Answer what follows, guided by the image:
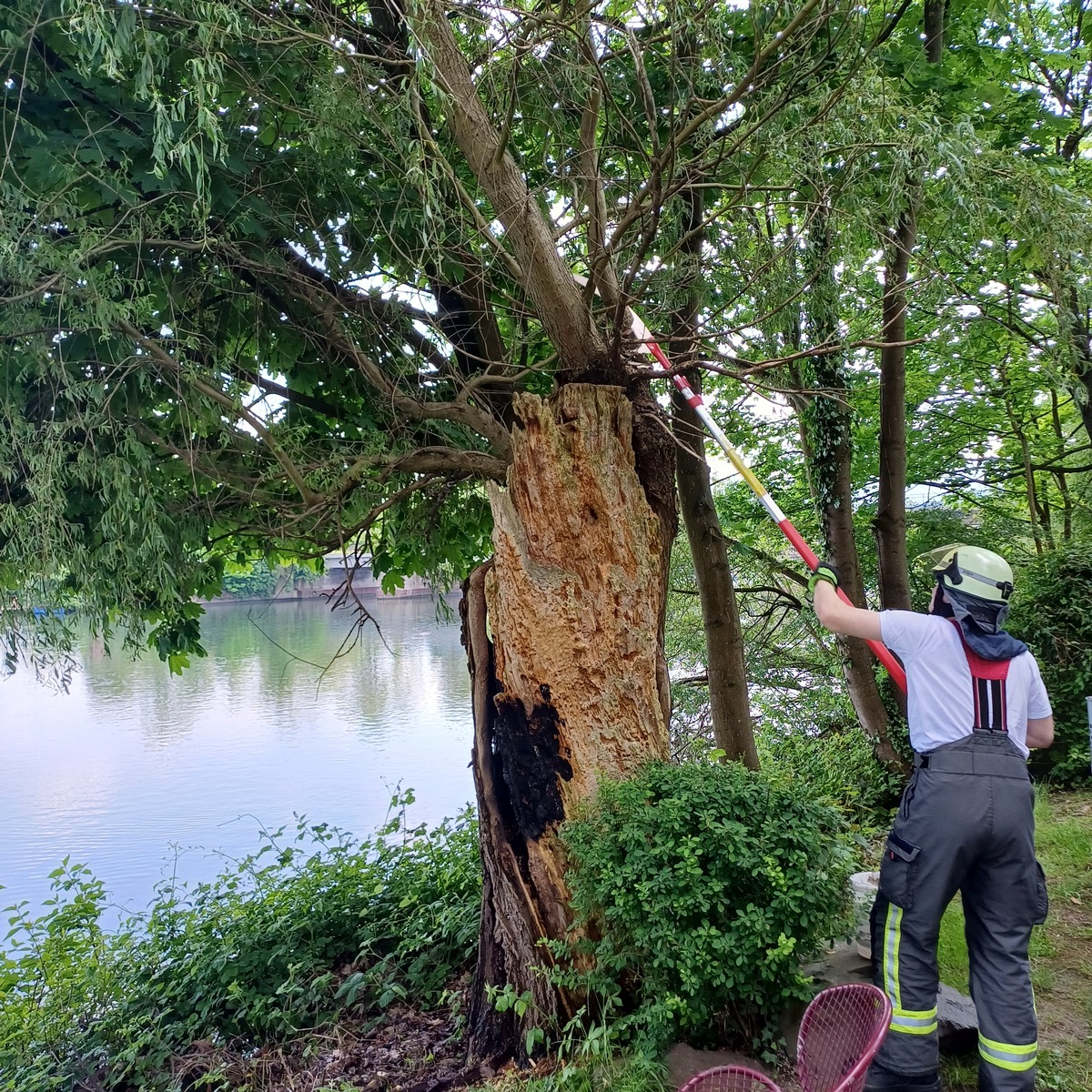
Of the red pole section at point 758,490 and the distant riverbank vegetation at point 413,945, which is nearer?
the distant riverbank vegetation at point 413,945

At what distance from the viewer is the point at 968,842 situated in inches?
103

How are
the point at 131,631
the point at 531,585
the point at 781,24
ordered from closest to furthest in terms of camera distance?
the point at 531,585
the point at 781,24
the point at 131,631

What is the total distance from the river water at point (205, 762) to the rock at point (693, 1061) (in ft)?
10.5

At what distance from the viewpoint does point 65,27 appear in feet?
11.5

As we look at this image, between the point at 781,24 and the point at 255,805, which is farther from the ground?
the point at 781,24

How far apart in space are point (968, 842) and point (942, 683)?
1.70ft

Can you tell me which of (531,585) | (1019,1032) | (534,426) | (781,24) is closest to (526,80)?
(781,24)

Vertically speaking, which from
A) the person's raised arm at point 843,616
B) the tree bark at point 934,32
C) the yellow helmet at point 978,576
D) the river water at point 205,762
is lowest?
the river water at point 205,762

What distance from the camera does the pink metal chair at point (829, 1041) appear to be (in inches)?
89.6

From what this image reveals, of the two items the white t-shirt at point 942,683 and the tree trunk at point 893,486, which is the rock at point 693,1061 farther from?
the tree trunk at point 893,486

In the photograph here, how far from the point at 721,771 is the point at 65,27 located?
14.2 feet

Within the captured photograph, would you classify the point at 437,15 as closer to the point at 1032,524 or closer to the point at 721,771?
the point at 721,771

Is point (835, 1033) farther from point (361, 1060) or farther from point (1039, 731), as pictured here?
point (361, 1060)

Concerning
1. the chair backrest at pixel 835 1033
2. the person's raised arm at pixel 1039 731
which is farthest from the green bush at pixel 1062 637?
the chair backrest at pixel 835 1033
